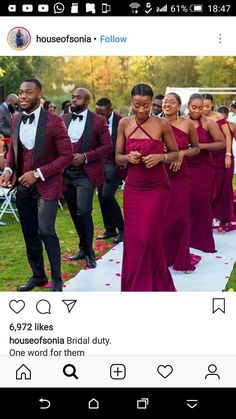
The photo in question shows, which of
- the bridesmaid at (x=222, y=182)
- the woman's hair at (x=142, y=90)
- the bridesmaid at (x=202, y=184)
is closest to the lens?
the woman's hair at (x=142, y=90)

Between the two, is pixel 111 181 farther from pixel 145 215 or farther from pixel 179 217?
pixel 145 215

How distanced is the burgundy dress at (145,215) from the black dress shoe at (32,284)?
3.31ft

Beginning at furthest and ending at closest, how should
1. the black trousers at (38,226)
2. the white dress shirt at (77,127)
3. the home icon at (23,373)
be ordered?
the white dress shirt at (77,127)
the black trousers at (38,226)
the home icon at (23,373)

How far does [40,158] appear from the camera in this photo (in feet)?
18.6

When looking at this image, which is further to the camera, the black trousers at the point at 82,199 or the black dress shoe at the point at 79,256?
the black dress shoe at the point at 79,256

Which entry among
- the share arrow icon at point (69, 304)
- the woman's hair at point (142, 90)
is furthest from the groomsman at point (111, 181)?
the share arrow icon at point (69, 304)

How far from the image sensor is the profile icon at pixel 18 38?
355cm

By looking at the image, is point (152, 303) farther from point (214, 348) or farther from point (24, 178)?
point (24, 178)

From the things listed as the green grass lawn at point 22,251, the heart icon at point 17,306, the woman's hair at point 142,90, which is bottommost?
the green grass lawn at point 22,251

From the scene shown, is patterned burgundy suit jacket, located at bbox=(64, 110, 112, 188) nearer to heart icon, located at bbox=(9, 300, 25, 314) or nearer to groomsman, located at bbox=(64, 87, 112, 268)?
groomsman, located at bbox=(64, 87, 112, 268)

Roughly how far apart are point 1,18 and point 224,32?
1.22 meters
